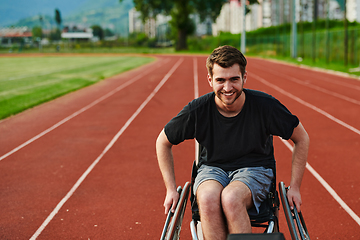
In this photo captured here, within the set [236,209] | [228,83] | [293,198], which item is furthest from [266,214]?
[228,83]

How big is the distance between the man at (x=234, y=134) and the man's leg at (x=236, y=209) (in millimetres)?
61

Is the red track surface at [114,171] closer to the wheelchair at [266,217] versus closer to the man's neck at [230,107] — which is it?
the wheelchair at [266,217]

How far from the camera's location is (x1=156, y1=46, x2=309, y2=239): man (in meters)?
2.48

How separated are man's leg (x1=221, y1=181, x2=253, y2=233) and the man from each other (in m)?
0.06

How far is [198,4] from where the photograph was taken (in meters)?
52.8

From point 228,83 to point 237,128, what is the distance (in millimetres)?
296

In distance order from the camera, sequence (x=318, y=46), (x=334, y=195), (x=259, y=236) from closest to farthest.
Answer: (x=259, y=236), (x=334, y=195), (x=318, y=46)

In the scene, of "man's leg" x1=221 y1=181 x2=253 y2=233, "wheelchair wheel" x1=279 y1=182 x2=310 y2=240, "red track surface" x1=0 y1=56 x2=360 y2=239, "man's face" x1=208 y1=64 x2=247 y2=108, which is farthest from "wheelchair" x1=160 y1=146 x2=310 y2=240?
"red track surface" x1=0 y1=56 x2=360 y2=239

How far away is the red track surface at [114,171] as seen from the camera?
3764mm

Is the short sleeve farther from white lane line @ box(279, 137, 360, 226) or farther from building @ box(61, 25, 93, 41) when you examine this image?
building @ box(61, 25, 93, 41)

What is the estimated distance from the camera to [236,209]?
2.28 metres

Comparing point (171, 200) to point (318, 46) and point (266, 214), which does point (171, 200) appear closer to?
point (266, 214)

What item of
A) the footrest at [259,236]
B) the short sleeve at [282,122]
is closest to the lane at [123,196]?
the short sleeve at [282,122]

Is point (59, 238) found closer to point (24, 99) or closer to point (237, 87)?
point (237, 87)
